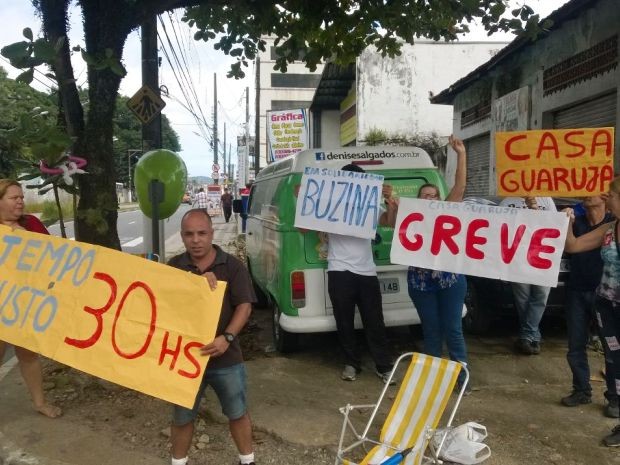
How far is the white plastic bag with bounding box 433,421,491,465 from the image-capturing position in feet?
11.1

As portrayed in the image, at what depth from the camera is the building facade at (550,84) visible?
7543 millimetres

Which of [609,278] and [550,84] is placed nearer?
[609,278]

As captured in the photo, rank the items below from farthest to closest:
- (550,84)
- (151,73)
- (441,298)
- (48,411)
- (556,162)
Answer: (550,84) → (151,73) → (441,298) → (556,162) → (48,411)

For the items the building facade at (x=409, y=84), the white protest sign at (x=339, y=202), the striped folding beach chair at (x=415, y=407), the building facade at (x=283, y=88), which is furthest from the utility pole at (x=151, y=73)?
the building facade at (x=283, y=88)

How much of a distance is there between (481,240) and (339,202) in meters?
1.20

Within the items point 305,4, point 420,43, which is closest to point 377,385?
point 305,4

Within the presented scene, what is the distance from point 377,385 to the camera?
15.8 feet

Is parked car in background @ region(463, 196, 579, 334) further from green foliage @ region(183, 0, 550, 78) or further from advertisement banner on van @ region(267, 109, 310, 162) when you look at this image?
advertisement banner on van @ region(267, 109, 310, 162)

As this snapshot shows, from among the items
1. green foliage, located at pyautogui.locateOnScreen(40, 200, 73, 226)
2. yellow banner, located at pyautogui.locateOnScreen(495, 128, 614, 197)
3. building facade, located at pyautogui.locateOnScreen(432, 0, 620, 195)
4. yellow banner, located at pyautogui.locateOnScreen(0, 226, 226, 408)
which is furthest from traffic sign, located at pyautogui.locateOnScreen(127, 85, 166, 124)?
building facade, located at pyautogui.locateOnScreen(432, 0, 620, 195)

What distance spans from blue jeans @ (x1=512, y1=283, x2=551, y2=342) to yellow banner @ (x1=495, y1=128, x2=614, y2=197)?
1391mm

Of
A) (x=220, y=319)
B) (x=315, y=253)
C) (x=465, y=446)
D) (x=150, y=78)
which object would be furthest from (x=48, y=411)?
(x=150, y=78)

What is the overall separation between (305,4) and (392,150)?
1.73m

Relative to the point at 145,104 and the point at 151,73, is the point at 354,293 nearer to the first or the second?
the point at 145,104

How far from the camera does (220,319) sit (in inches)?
117
